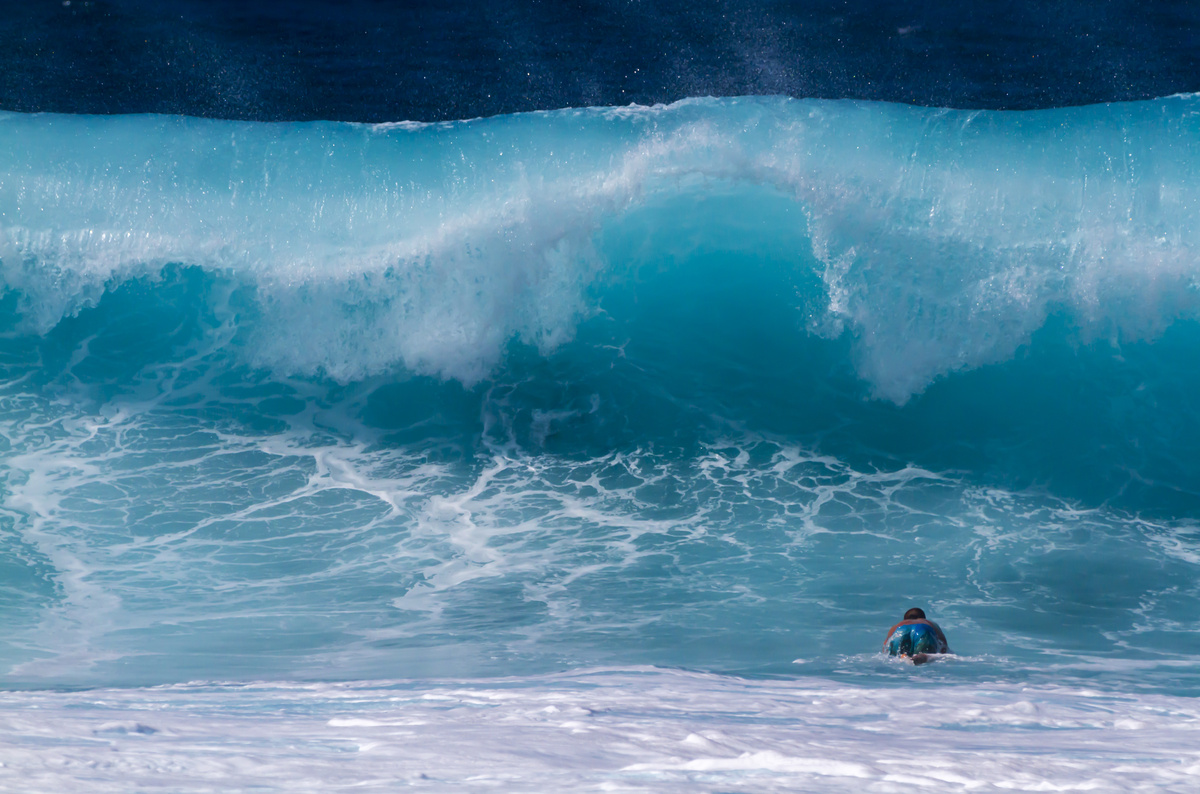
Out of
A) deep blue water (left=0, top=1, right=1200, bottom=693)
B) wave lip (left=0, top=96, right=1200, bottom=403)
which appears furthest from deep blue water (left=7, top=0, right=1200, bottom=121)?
wave lip (left=0, top=96, right=1200, bottom=403)

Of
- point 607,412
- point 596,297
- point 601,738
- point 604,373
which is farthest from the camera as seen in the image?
point 596,297

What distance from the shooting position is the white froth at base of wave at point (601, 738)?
223cm

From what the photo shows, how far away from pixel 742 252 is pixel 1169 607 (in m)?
5.63

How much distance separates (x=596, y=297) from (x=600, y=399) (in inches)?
54.6

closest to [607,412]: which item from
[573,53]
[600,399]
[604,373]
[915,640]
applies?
[600,399]

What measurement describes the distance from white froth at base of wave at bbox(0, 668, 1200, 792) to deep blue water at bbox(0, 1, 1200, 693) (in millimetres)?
2665

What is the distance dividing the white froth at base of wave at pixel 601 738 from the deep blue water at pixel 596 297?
267cm

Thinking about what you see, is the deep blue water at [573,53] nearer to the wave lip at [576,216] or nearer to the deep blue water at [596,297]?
the deep blue water at [596,297]

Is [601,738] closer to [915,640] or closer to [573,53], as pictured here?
[915,640]

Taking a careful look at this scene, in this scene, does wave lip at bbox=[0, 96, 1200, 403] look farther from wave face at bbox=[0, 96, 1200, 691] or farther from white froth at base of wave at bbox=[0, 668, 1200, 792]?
white froth at base of wave at bbox=[0, 668, 1200, 792]

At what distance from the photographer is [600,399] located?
9.07m

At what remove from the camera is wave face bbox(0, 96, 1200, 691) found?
6.57 metres

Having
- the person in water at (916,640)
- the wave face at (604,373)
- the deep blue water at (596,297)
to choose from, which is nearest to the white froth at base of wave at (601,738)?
the person in water at (916,640)

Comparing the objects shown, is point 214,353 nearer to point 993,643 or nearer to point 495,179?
point 495,179
